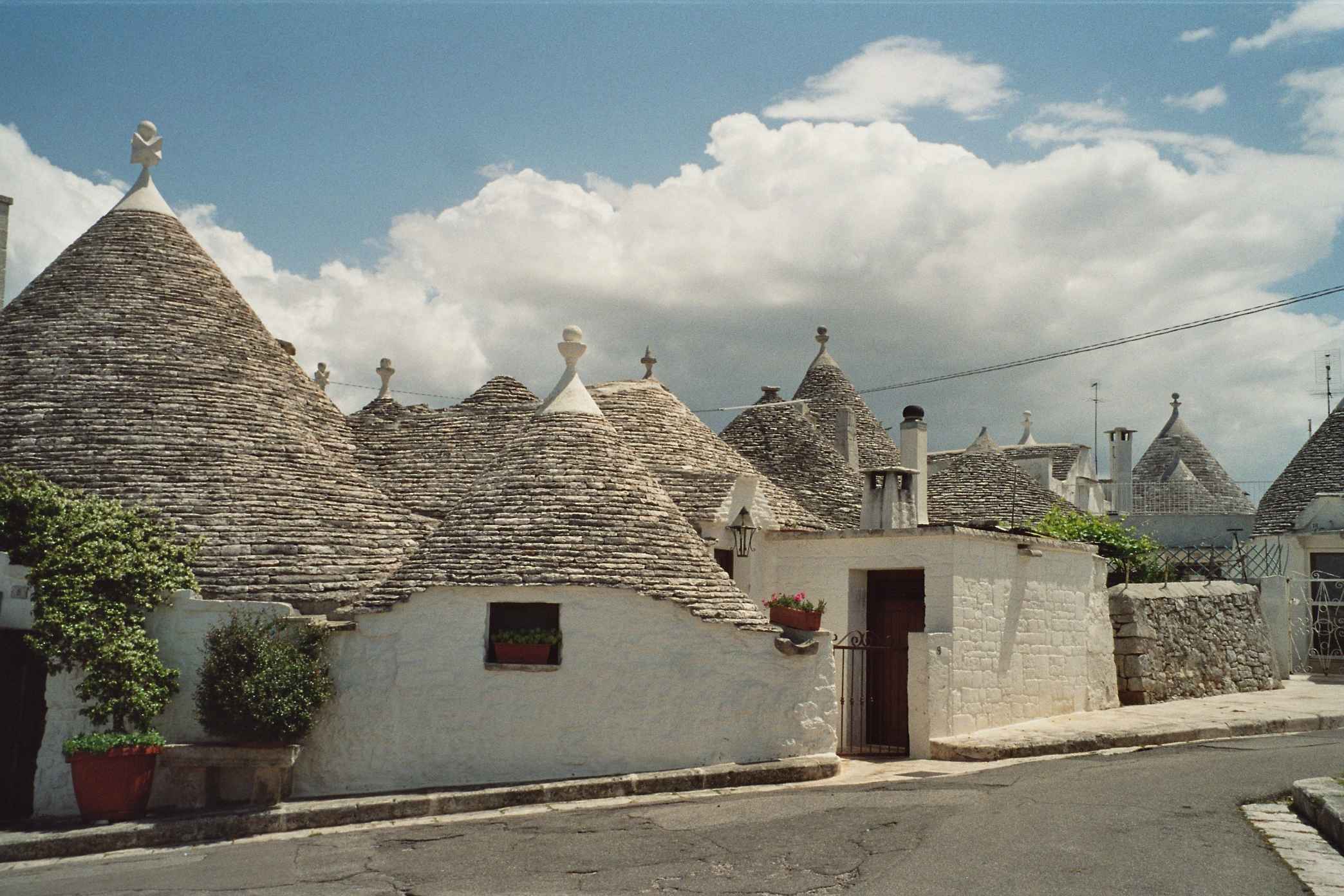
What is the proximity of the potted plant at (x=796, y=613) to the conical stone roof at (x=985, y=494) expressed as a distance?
29.8 ft

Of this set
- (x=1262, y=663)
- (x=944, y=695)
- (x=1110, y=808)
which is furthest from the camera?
(x=1262, y=663)

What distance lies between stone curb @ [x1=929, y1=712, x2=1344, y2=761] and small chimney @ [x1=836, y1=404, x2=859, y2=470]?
33.7 feet

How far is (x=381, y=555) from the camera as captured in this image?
487 inches

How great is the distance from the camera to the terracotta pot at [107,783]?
31.1 feet

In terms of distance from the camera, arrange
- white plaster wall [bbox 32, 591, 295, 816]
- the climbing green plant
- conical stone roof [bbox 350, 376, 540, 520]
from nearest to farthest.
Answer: the climbing green plant, white plaster wall [bbox 32, 591, 295, 816], conical stone roof [bbox 350, 376, 540, 520]

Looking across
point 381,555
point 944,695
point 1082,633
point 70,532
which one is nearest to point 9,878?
point 70,532

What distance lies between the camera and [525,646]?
35.6 feet

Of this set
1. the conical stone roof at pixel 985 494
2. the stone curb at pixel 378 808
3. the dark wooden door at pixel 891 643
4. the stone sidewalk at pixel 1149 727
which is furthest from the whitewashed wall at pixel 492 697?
the conical stone roof at pixel 985 494

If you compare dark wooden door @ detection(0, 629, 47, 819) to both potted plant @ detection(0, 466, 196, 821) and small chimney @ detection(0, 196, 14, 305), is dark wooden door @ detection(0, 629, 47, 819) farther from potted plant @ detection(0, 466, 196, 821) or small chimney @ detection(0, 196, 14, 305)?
small chimney @ detection(0, 196, 14, 305)

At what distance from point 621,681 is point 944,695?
13.8ft

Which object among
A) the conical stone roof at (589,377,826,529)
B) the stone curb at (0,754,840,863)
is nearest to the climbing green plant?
the stone curb at (0,754,840,863)

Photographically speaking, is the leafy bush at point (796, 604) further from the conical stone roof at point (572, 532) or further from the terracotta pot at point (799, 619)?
→ the conical stone roof at point (572, 532)

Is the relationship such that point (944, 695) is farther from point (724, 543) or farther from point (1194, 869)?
point (1194, 869)

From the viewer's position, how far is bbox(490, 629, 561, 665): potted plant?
1086cm
